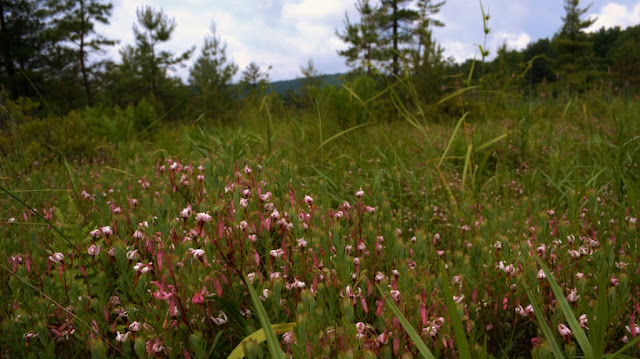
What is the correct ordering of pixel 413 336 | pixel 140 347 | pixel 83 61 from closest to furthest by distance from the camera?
pixel 413 336 → pixel 140 347 → pixel 83 61

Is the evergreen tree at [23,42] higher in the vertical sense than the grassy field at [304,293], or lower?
higher

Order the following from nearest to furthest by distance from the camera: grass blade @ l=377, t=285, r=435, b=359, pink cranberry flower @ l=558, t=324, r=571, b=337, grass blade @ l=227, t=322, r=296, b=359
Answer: grass blade @ l=377, t=285, r=435, b=359, grass blade @ l=227, t=322, r=296, b=359, pink cranberry flower @ l=558, t=324, r=571, b=337

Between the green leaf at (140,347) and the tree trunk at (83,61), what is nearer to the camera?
the green leaf at (140,347)

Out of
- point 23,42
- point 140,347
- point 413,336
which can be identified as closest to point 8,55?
point 23,42

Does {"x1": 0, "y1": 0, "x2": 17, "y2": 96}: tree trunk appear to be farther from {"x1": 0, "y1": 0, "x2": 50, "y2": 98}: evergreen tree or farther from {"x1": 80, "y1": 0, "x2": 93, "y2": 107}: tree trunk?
{"x1": 80, "y1": 0, "x2": 93, "y2": 107}: tree trunk

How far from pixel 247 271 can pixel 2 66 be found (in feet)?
114

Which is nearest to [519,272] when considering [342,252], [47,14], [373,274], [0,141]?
[373,274]

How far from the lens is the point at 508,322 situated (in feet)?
5.46

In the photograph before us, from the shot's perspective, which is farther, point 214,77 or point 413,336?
point 214,77

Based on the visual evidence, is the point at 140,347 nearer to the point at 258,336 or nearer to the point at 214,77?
the point at 258,336

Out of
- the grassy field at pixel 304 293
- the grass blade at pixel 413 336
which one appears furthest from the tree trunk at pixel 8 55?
the grass blade at pixel 413 336

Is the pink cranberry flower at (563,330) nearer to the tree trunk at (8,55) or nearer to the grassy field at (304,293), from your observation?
the grassy field at (304,293)

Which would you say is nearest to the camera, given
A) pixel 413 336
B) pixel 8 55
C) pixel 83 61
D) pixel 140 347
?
pixel 413 336

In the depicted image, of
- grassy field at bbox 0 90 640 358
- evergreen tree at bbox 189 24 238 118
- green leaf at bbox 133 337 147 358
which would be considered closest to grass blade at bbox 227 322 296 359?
grassy field at bbox 0 90 640 358
